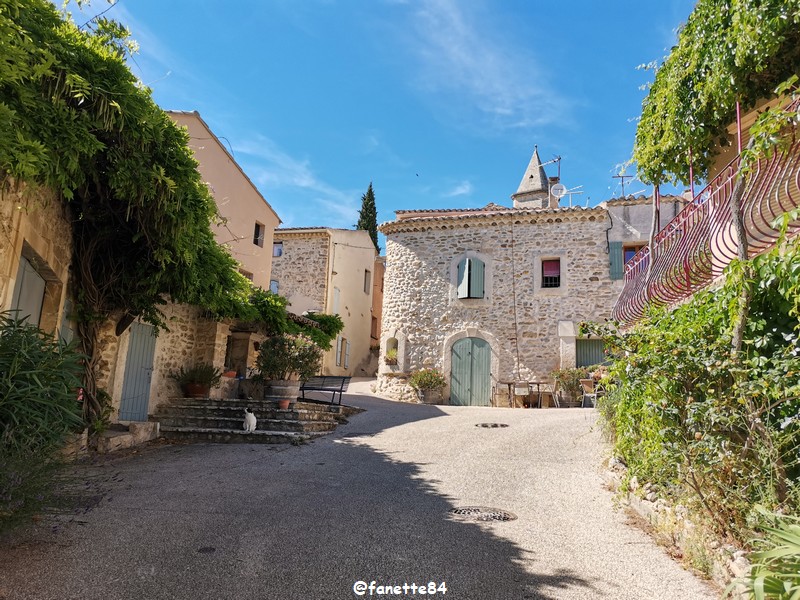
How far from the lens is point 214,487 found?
552cm

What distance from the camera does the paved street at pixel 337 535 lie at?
3.26 m

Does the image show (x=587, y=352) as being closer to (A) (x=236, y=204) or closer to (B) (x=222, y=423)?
(B) (x=222, y=423)

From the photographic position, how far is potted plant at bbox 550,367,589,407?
49.8 feet

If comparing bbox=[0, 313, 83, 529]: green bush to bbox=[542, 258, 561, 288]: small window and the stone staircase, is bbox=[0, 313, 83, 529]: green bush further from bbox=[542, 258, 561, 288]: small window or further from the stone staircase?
bbox=[542, 258, 561, 288]: small window

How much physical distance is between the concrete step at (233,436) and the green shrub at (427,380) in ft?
26.2

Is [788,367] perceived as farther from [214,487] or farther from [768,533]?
[214,487]

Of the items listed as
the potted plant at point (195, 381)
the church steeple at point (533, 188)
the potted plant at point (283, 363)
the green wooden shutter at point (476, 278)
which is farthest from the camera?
the church steeple at point (533, 188)

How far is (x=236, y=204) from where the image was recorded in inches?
629

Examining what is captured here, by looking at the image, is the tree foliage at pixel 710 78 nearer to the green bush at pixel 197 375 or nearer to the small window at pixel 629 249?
the green bush at pixel 197 375

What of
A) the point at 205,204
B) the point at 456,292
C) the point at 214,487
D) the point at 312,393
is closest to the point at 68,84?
the point at 205,204

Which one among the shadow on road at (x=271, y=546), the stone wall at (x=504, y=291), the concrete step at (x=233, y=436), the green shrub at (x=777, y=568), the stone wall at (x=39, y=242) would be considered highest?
the stone wall at (x=504, y=291)

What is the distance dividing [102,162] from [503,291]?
13.2m

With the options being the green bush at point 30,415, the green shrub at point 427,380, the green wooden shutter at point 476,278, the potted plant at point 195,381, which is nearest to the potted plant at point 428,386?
the green shrub at point 427,380

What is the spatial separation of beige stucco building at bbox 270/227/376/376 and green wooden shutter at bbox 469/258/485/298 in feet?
24.1
